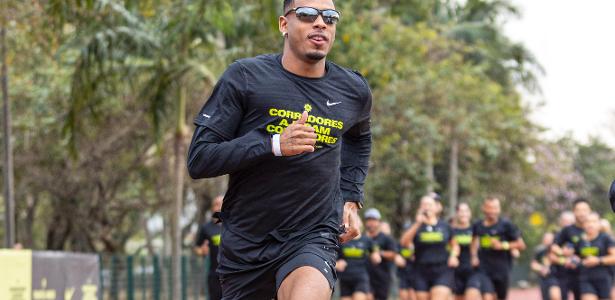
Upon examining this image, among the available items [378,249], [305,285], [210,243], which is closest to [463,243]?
[378,249]

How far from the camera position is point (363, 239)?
19156mm

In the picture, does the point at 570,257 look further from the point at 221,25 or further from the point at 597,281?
the point at 221,25

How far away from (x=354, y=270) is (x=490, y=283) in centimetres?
215

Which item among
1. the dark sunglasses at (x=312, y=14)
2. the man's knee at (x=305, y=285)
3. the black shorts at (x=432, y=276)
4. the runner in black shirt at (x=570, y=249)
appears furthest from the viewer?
the black shorts at (x=432, y=276)

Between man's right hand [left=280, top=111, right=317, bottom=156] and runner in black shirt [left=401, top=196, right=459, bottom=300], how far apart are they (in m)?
11.9

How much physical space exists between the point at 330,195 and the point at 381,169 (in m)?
29.5

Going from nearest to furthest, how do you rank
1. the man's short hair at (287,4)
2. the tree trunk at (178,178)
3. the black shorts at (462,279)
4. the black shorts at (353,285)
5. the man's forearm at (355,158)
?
the man's short hair at (287,4), the man's forearm at (355,158), the black shorts at (353,285), the black shorts at (462,279), the tree trunk at (178,178)

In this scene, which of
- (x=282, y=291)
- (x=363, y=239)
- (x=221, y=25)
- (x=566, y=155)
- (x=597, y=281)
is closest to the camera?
(x=282, y=291)

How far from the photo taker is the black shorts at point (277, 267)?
18.9 ft

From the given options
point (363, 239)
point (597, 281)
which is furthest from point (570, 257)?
point (363, 239)

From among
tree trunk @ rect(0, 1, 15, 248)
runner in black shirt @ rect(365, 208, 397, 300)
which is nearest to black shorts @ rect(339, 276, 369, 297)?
runner in black shirt @ rect(365, 208, 397, 300)

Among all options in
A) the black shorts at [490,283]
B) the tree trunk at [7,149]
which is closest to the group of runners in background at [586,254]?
the black shorts at [490,283]

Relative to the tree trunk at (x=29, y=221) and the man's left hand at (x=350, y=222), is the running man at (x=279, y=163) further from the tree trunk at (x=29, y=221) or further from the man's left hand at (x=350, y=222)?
the tree trunk at (x=29, y=221)

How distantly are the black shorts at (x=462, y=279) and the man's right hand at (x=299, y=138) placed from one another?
44.1 ft
